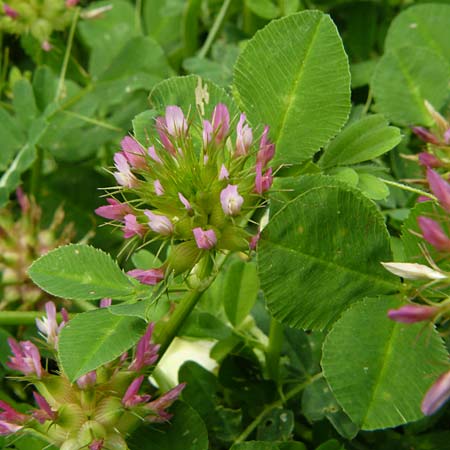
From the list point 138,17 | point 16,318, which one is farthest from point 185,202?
point 138,17

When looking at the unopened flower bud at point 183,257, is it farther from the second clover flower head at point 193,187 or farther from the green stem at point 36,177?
the green stem at point 36,177

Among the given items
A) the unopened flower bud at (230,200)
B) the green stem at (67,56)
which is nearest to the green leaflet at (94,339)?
the unopened flower bud at (230,200)

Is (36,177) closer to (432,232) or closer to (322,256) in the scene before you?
(322,256)

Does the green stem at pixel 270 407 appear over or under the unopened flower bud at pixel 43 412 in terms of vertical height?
under

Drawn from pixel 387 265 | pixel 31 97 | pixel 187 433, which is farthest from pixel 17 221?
pixel 387 265

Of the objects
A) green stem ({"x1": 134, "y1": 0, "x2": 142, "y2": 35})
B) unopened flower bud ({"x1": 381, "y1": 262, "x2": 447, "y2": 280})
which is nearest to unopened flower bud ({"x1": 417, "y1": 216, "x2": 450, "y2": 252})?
unopened flower bud ({"x1": 381, "y1": 262, "x2": 447, "y2": 280})
